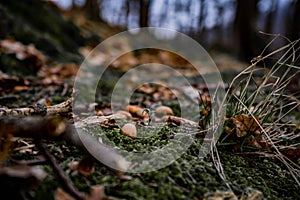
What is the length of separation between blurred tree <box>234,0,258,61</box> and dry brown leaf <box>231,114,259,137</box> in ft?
15.5

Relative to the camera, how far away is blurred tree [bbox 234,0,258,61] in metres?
5.28

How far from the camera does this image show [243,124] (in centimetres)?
98

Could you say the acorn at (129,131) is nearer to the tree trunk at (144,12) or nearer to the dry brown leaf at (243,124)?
the dry brown leaf at (243,124)

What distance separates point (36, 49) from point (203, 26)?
9.68m

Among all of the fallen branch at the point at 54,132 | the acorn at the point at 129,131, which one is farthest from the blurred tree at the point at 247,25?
the fallen branch at the point at 54,132

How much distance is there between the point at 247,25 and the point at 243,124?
15.9 ft

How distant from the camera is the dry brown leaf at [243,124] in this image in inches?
37.8

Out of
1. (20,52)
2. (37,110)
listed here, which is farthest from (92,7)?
(37,110)

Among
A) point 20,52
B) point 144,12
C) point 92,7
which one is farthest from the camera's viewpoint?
point 144,12

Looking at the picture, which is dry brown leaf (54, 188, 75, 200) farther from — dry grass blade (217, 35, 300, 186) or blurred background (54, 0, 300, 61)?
blurred background (54, 0, 300, 61)

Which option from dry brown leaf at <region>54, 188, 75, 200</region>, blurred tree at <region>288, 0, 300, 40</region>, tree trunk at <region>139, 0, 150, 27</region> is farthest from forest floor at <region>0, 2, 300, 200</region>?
tree trunk at <region>139, 0, 150, 27</region>

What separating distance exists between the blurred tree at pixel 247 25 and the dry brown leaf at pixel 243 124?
4.72m

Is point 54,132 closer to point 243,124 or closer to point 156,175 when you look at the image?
point 156,175

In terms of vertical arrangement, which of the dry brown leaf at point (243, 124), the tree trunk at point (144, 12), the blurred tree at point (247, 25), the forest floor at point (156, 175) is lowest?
the forest floor at point (156, 175)
